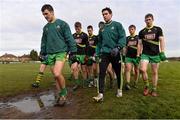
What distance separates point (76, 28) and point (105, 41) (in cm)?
391

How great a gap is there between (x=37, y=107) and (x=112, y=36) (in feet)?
9.95

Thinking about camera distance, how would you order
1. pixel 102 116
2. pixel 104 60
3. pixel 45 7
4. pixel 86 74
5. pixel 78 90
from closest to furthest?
pixel 102 116 < pixel 45 7 < pixel 104 60 < pixel 78 90 < pixel 86 74

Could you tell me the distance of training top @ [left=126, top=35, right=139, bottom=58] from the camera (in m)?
15.6

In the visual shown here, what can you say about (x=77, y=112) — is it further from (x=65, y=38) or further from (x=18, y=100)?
(x=18, y=100)

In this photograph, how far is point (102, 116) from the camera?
9.78 meters

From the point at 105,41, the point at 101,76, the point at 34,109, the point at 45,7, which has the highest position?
the point at 45,7

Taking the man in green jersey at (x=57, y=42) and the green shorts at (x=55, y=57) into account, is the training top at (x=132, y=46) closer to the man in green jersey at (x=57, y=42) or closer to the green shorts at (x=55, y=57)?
the man in green jersey at (x=57, y=42)

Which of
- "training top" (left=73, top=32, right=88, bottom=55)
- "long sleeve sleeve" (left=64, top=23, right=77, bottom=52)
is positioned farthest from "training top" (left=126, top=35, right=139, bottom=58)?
"long sleeve sleeve" (left=64, top=23, right=77, bottom=52)

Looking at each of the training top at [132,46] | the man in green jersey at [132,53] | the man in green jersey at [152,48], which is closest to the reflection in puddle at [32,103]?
the man in green jersey at [152,48]

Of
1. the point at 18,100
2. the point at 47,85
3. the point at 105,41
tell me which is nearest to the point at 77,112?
the point at 105,41

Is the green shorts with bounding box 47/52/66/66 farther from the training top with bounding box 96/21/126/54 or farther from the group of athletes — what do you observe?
the training top with bounding box 96/21/126/54

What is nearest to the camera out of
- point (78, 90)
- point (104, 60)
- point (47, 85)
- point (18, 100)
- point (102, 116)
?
point (102, 116)

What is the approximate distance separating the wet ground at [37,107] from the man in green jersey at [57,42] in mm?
580

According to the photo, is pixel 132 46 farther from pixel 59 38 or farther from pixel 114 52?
pixel 59 38
